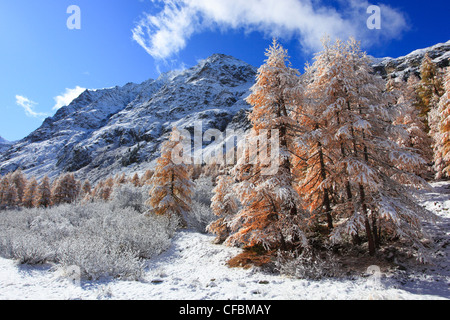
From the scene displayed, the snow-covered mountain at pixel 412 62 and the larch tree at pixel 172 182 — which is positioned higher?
the snow-covered mountain at pixel 412 62

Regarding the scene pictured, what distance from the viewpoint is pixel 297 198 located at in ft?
26.6

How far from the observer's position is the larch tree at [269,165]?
859 centimetres

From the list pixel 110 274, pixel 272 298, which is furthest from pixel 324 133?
pixel 110 274

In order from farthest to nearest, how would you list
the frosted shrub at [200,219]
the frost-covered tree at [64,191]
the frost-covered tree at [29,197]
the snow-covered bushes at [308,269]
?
1. the frost-covered tree at [64,191]
2. the frost-covered tree at [29,197]
3. the frosted shrub at [200,219]
4. the snow-covered bushes at [308,269]

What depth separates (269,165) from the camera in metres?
8.97

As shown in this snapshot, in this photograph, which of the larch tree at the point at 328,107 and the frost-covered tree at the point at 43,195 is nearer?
the larch tree at the point at 328,107

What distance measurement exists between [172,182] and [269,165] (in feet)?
40.6

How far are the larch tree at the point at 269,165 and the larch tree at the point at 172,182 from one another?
10664 mm

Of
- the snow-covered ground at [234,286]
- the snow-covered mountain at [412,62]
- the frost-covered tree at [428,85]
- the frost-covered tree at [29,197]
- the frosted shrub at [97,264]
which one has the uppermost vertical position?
the snow-covered mountain at [412,62]

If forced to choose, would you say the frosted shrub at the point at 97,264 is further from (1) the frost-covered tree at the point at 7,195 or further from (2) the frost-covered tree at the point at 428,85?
(1) the frost-covered tree at the point at 7,195

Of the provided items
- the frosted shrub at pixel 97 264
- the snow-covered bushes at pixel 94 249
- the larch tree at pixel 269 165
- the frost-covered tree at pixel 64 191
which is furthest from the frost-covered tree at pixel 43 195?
the larch tree at pixel 269 165
